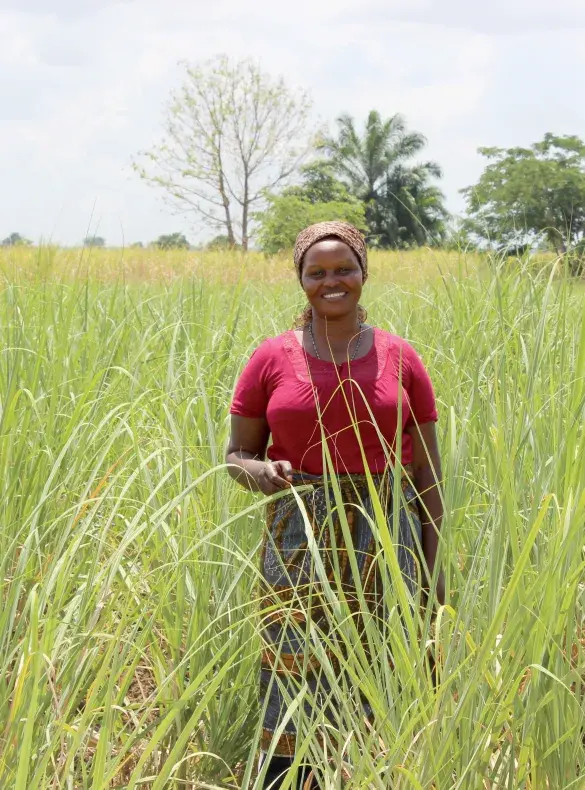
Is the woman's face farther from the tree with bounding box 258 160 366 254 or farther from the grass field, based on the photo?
A: the tree with bounding box 258 160 366 254

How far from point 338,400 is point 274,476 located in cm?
21

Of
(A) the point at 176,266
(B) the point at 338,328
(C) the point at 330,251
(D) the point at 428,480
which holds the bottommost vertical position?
(D) the point at 428,480

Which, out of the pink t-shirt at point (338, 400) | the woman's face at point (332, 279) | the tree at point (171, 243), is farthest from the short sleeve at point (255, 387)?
the tree at point (171, 243)

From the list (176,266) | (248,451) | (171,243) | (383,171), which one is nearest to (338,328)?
(248,451)

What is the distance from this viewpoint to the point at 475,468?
2027 mm

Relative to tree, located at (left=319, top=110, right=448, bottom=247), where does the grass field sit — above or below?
below

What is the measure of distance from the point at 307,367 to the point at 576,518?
573 mm

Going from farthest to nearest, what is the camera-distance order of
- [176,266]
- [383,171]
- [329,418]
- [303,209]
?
1. [383,171]
2. [303,209]
3. [176,266]
4. [329,418]

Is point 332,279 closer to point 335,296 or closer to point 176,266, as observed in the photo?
point 335,296

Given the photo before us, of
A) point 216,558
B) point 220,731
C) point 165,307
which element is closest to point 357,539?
point 216,558

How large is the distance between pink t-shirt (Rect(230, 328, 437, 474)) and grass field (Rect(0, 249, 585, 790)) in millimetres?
114

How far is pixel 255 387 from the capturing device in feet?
5.47

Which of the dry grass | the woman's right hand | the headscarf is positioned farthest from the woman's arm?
the dry grass

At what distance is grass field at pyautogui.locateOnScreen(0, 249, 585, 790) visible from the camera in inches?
44.6
